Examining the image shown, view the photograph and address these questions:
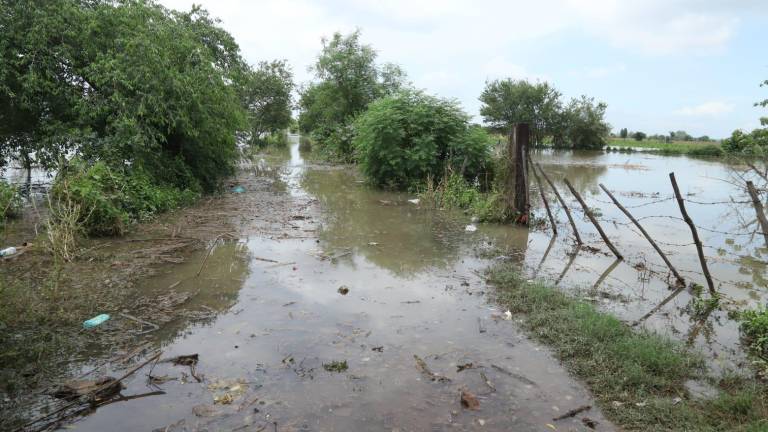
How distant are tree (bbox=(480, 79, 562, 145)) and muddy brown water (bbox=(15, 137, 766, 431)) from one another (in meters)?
38.4

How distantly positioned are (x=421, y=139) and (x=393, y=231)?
201 inches

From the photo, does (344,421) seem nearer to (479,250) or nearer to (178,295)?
(178,295)

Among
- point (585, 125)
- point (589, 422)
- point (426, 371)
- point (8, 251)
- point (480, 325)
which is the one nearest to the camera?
point (589, 422)

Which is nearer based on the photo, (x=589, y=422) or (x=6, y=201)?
(x=589, y=422)

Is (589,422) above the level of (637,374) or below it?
below

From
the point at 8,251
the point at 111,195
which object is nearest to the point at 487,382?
the point at 8,251

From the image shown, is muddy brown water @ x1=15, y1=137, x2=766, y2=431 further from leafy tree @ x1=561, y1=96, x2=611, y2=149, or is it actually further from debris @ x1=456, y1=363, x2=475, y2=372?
leafy tree @ x1=561, y1=96, x2=611, y2=149

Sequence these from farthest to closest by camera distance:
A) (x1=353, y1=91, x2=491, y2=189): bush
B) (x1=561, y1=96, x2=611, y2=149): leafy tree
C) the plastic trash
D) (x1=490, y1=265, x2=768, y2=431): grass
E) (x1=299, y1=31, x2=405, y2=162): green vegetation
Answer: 1. (x1=561, y1=96, x2=611, y2=149): leafy tree
2. (x1=299, y1=31, x2=405, y2=162): green vegetation
3. (x1=353, y1=91, x2=491, y2=189): bush
4. the plastic trash
5. (x1=490, y1=265, x2=768, y2=431): grass

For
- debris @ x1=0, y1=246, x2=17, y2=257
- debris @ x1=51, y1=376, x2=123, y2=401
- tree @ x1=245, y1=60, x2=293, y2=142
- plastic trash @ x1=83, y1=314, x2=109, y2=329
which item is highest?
tree @ x1=245, y1=60, x2=293, y2=142

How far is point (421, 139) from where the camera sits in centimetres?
1374

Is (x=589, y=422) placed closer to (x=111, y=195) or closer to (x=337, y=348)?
(x=337, y=348)

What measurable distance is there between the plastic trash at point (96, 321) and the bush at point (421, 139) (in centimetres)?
982

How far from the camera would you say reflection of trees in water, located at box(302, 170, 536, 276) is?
7.52 metres

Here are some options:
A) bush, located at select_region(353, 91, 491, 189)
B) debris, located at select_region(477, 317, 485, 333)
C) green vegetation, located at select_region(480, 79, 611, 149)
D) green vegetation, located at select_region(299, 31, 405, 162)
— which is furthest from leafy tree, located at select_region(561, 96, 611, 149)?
debris, located at select_region(477, 317, 485, 333)
